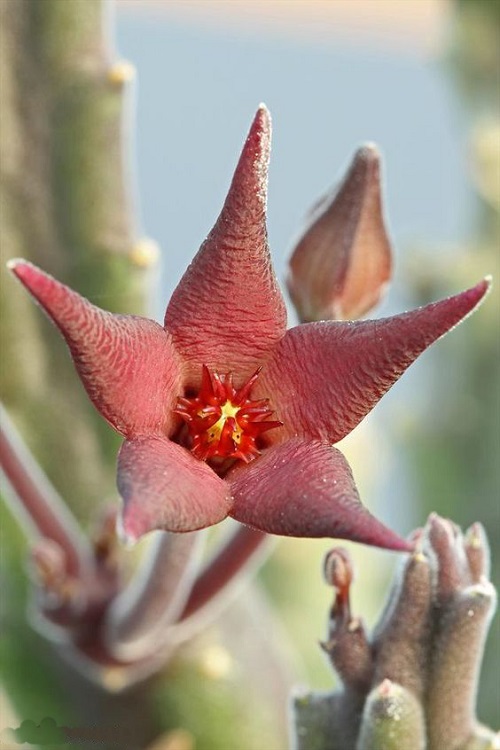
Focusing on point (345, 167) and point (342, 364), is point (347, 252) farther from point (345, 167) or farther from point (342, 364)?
point (342, 364)

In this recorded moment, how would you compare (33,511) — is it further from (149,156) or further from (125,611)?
(149,156)

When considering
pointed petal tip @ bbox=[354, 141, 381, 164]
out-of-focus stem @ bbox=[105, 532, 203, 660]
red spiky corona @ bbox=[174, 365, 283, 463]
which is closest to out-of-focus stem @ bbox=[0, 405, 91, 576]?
out-of-focus stem @ bbox=[105, 532, 203, 660]

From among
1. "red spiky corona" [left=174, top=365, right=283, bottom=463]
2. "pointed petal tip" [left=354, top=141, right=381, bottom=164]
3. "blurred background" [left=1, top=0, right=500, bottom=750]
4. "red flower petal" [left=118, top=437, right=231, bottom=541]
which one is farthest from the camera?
"blurred background" [left=1, top=0, right=500, bottom=750]

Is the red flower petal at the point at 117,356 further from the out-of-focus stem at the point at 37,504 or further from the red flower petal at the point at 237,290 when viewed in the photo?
the out-of-focus stem at the point at 37,504

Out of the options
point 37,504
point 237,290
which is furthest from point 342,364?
point 37,504

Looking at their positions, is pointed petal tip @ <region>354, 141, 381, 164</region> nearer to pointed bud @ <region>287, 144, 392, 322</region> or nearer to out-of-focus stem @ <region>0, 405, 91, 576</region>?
pointed bud @ <region>287, 144, 392, 322</region>

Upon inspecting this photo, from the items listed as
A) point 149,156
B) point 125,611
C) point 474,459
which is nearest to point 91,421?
point 125,611

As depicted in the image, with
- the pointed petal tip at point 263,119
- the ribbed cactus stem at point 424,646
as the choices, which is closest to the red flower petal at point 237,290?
the pointed petal tip at point 263,119
